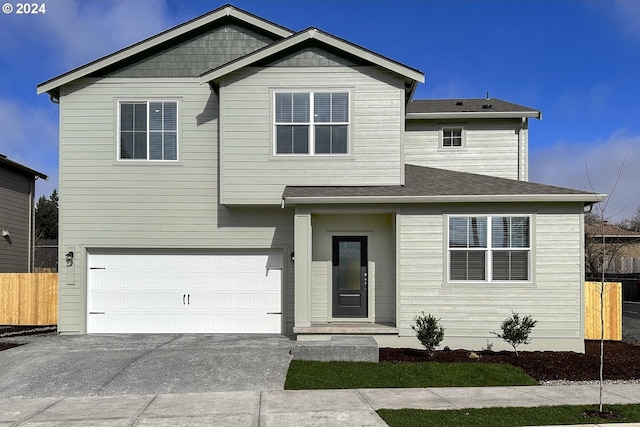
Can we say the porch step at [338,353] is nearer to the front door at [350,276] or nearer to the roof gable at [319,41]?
the front door at [350,276]

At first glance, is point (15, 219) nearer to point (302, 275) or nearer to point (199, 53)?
point (199, 53)

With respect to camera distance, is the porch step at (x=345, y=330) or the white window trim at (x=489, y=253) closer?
the porch step at (x=345, y=330)

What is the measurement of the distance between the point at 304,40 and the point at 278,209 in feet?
12.7

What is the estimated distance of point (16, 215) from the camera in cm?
2053

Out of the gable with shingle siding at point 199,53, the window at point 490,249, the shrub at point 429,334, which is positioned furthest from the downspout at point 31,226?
the window at point 490,249

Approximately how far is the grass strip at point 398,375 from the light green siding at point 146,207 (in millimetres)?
3681

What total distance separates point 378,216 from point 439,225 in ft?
5.22

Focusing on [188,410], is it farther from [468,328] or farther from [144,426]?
[468,328]

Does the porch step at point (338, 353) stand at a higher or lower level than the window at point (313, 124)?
lower

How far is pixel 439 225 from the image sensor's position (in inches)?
462

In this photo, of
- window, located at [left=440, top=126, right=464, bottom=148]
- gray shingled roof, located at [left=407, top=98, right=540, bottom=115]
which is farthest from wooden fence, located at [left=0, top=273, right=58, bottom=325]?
window, located at [left=440, top=126, right=464, bottom=148]

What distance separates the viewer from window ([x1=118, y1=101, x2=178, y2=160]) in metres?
13.2

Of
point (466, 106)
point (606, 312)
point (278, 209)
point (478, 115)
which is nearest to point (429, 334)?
point (278, 209)

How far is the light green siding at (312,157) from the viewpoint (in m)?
12.5
